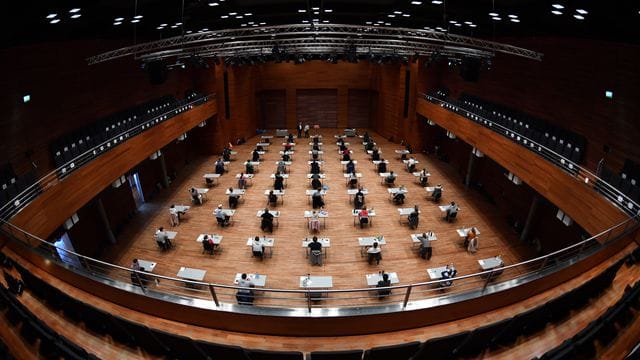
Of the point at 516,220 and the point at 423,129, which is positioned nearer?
the point at 516,220

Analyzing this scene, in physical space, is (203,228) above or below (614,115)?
below

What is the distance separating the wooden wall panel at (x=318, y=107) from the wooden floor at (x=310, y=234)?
10.00 meters

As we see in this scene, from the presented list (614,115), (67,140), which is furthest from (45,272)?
(614,115)

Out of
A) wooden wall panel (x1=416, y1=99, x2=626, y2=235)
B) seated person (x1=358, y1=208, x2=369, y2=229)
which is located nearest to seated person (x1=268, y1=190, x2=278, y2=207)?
seated person (x1=358, y1=208, x2=369, y2=229)

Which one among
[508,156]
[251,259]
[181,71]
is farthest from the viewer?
[181,71]

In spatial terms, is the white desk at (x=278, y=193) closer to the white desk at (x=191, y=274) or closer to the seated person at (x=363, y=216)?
the seated person at (x=363, y=216)

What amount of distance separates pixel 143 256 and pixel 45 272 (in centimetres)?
614

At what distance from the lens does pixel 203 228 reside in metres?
15.1

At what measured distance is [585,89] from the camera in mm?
12586

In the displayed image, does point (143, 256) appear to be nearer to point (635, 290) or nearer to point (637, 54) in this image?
point (635, 290)

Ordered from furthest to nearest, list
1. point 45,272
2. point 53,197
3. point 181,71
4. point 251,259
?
point 181,71
point 251,259
point 53,197
point 45,272

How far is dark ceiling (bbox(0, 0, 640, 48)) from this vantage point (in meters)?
7.98

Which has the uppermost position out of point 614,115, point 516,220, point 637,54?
point 637,54

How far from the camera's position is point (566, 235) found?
13.4 m
